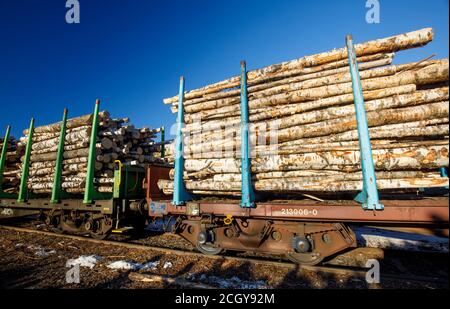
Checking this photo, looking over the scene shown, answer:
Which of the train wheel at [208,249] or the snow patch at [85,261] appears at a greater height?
the train wheel at [208,249]

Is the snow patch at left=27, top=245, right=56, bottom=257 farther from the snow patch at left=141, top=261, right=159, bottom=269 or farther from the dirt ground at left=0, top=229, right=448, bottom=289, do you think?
the snow patch at left=141, top=261, right=159, bottom=269

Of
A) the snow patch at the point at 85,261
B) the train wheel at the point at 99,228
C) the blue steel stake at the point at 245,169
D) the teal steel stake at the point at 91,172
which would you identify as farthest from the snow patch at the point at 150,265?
the teal steel stake at the point at 91,172

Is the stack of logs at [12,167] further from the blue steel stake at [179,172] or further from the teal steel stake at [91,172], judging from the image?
the blue steel stake at [179,172]

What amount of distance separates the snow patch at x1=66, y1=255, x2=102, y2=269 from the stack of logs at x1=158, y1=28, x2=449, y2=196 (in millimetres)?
2547

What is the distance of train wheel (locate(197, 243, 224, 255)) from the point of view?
564cm

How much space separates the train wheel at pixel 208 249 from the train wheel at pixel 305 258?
1602 millimetres

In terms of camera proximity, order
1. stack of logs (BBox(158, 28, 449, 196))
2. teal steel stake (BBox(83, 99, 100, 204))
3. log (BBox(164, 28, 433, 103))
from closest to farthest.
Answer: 1. stack of logs (BBox(158, 28, 449, 196))
2. log (BBox(164, 28, 433, 103))
3. teal steel stake (BBox(83, 99, 100, 204))

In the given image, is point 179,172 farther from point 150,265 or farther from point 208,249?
point 150,265

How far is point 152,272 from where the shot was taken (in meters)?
4.72

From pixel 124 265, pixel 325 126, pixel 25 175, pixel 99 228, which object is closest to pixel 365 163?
pixel 325 126

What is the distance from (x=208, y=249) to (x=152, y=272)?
140 centimetres

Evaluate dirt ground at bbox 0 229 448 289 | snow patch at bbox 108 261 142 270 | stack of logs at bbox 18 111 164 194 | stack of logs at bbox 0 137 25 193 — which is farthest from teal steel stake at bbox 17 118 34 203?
snow patch at bbox 108 261 142 270

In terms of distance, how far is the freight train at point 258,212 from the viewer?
12.7 feet
